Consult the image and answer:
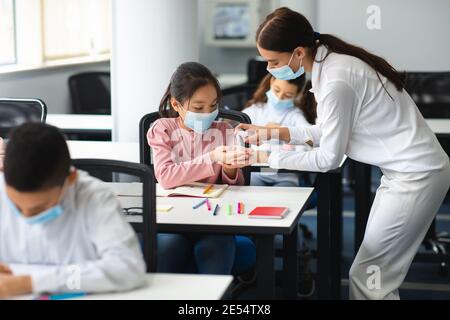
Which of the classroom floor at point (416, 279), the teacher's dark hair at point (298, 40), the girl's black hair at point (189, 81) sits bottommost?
the classroom floor at point (416, 279)

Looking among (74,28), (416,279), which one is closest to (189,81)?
(416,279)

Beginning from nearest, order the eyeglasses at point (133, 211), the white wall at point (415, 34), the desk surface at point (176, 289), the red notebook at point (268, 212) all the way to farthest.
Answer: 1. the desk surface at point (176, 289)
2. the eyeglasses at point (133, 211)
3. the red notebook at point (268, 212)
4. the white wall at point (415, 34)

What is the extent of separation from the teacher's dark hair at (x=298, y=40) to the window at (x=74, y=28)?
3.76m

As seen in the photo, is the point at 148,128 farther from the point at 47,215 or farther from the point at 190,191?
the point at 47,215

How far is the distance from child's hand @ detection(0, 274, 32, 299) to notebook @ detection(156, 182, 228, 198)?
1233mm

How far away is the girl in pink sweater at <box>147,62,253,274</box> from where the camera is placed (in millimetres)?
3117

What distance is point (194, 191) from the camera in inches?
132

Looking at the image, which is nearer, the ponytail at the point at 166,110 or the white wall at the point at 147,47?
the ponytail at the point at 166,110

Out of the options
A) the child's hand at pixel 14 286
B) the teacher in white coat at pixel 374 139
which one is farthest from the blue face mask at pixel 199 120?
the child's hand at pixel 14 286

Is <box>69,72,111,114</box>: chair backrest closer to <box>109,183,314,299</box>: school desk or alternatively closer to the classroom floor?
the classroom floor

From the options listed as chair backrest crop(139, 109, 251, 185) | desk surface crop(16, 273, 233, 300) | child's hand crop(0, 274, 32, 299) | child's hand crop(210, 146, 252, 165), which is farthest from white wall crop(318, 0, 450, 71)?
child's hand crop(0, 274, 32, 299)

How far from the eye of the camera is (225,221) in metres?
2.84

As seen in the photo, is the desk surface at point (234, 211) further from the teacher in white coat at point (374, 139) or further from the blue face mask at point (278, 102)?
the blue face mask at point (278, 102)

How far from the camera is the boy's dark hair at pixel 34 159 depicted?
2.02 m
